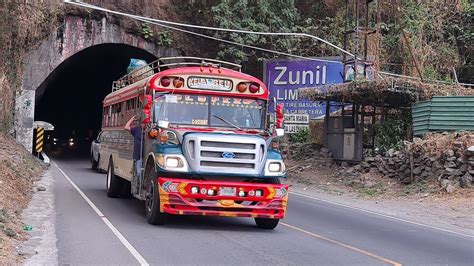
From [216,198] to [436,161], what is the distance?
1113cm

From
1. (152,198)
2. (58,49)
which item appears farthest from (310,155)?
(152,198)

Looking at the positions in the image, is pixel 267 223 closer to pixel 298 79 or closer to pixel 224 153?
pixel 224 153

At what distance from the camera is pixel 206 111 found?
37.4 feet

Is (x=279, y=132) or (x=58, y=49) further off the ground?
(x=58, y=49)

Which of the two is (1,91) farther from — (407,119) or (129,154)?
(407,119)

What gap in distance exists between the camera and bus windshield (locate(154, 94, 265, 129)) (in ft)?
37.1

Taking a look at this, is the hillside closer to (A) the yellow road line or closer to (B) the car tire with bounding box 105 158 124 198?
(B) the car tire with bounding box 105 158 124 198

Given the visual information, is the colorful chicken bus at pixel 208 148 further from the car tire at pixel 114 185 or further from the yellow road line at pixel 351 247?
the car tire at pixel 114 185

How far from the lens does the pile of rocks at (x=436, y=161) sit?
59.2 feet

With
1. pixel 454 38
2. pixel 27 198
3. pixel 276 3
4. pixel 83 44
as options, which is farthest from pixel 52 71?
pixel 454 38

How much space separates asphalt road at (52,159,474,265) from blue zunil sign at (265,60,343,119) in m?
16.5

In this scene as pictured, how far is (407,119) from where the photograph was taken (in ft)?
79.0

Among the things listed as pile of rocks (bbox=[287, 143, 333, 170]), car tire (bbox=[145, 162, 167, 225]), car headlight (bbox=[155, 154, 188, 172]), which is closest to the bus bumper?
car headlight (bbox=[155, 154, 188, 172])

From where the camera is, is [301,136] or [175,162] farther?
[301,136]
